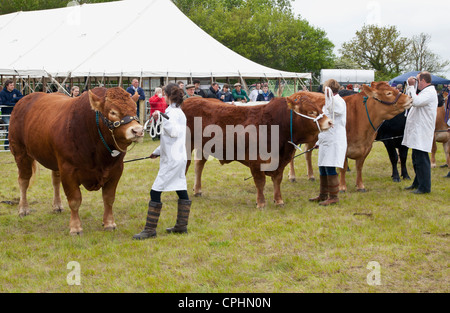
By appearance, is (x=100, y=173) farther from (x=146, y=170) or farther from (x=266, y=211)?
(x=146, y=170)

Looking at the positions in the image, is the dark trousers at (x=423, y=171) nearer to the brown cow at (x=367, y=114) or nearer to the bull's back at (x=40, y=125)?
the brown cow at (x=367, y=114)

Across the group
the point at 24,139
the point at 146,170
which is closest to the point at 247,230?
the point at 24,139

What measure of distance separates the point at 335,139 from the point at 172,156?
9.13ft

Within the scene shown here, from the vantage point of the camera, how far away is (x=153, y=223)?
5.49 meters

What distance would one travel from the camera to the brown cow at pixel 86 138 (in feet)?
17.0

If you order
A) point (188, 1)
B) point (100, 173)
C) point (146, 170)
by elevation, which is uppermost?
point (188, 1)

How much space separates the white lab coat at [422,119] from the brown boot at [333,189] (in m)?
1.61

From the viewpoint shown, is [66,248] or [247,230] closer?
[66,248]

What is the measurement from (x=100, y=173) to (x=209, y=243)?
5.06 ft

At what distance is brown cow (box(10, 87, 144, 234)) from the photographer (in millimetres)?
5176

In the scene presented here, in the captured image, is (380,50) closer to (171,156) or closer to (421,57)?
(421,57)

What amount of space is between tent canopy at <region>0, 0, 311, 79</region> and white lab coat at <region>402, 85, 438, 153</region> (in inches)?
476

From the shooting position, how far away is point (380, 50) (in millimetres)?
50406
